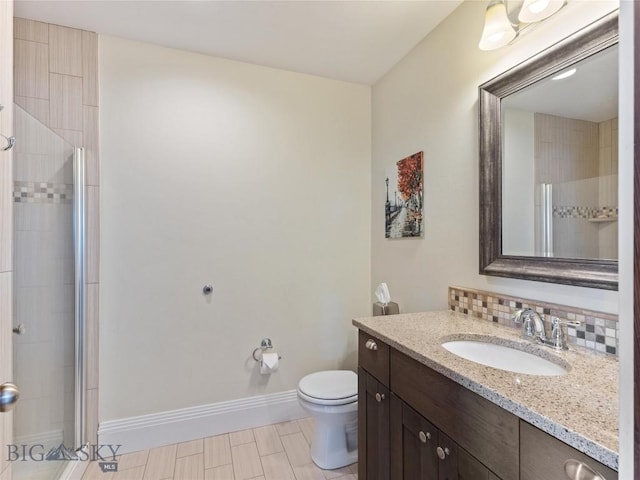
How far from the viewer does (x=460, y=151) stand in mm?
1609

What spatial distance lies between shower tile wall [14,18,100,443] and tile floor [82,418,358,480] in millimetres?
328

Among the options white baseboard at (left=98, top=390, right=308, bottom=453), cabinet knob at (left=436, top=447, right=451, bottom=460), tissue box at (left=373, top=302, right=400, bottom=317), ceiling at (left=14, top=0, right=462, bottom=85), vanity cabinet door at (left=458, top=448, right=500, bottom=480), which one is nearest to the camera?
vanity cabinet door at (left=458, top=448, right=500, bottom=480)

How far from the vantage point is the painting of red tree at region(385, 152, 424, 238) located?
1913 mm

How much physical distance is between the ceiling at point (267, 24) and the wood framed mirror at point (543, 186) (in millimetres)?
676

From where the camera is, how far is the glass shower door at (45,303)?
4.51ft

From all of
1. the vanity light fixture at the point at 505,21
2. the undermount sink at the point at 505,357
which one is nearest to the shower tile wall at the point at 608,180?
the undermount sink at the point at 505,357

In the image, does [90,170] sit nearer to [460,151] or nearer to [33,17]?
[33,17]

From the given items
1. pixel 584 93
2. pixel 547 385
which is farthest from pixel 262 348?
pixel 584 93

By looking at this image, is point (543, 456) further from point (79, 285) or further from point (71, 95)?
point (71, 95)

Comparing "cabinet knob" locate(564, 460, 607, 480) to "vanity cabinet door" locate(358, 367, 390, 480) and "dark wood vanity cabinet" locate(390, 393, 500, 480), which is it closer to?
"dark wood vanity cabinet" locate(390, 393, 500, 480)

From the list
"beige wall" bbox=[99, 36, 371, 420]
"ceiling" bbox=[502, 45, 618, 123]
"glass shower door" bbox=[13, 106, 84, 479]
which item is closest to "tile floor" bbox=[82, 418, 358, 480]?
"beige wall" bbox=[99, 36, 371, 420]

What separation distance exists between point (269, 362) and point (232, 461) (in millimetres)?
564

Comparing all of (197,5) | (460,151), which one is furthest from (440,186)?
(197,5)

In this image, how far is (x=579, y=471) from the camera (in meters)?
0.59
